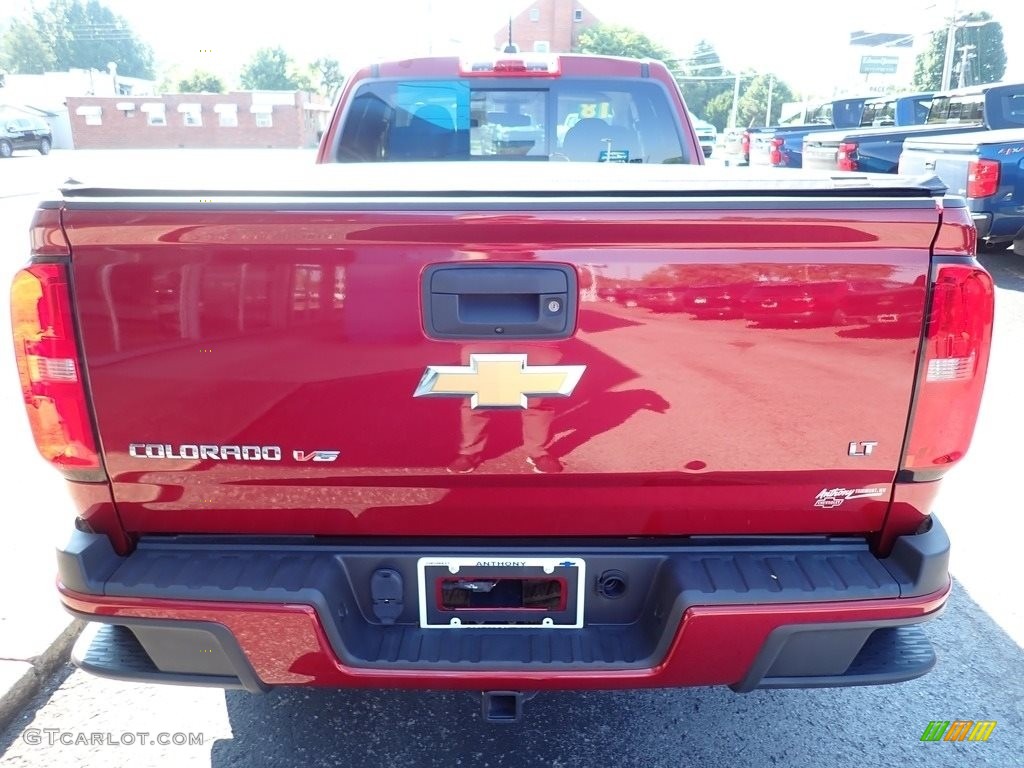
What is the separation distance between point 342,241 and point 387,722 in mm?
1659

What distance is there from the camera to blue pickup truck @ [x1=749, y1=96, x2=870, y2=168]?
1638cm

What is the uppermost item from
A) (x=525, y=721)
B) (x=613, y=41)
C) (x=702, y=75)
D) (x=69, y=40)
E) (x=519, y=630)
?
(x=69, y=40)

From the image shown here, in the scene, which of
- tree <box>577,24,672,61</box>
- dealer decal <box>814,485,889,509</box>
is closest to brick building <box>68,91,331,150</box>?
tree <box>577,24,672,61</box>

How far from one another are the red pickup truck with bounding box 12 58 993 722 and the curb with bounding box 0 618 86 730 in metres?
0.96

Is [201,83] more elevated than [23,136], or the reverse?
[201,83]

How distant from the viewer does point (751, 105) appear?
78.6 meters

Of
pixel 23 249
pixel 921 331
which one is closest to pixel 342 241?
pixel 921 331

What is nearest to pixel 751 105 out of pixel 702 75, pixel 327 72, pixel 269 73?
pixel 702 75

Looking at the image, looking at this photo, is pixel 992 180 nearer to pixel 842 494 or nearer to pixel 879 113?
pixel 842 494

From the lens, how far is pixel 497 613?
77.1 inches

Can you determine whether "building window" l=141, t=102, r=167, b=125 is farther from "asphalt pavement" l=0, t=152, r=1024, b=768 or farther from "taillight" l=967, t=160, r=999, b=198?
"asphalt pavement" l=0, t=152, r=1024, b=768

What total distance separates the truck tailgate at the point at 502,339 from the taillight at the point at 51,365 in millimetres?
41

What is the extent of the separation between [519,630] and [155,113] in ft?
208

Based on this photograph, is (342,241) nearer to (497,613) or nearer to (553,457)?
(553,457)
